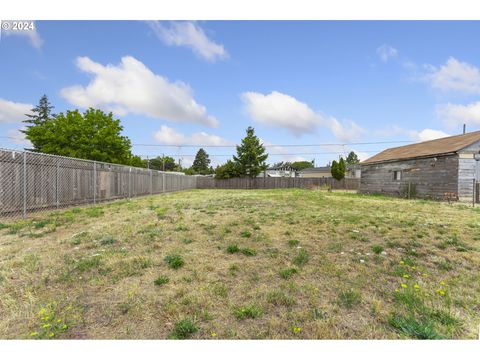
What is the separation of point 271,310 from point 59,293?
2170 mm

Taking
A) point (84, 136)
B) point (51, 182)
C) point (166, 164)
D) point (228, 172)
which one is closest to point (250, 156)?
point (228, 172)

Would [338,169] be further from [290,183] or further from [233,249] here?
[233,249]

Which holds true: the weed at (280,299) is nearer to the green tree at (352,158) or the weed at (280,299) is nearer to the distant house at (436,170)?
the distant house at (436,170)

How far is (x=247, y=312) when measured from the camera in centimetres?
233

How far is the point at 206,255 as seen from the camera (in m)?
3.96

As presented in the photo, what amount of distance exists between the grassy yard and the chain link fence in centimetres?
253

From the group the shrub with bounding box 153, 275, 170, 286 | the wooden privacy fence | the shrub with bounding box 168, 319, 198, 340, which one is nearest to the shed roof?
the wooden privacy fence

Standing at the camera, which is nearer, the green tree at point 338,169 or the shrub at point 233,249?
the shrub at point 233,249

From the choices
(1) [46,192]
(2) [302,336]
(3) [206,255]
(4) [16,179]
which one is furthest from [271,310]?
(1) [46,192]

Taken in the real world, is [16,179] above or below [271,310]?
above

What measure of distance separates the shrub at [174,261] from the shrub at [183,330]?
1.37 m

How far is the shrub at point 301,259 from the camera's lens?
3609 millimetres

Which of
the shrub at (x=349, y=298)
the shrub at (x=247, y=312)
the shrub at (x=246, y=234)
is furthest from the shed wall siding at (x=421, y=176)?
the shrub at (x=247, y=312)
